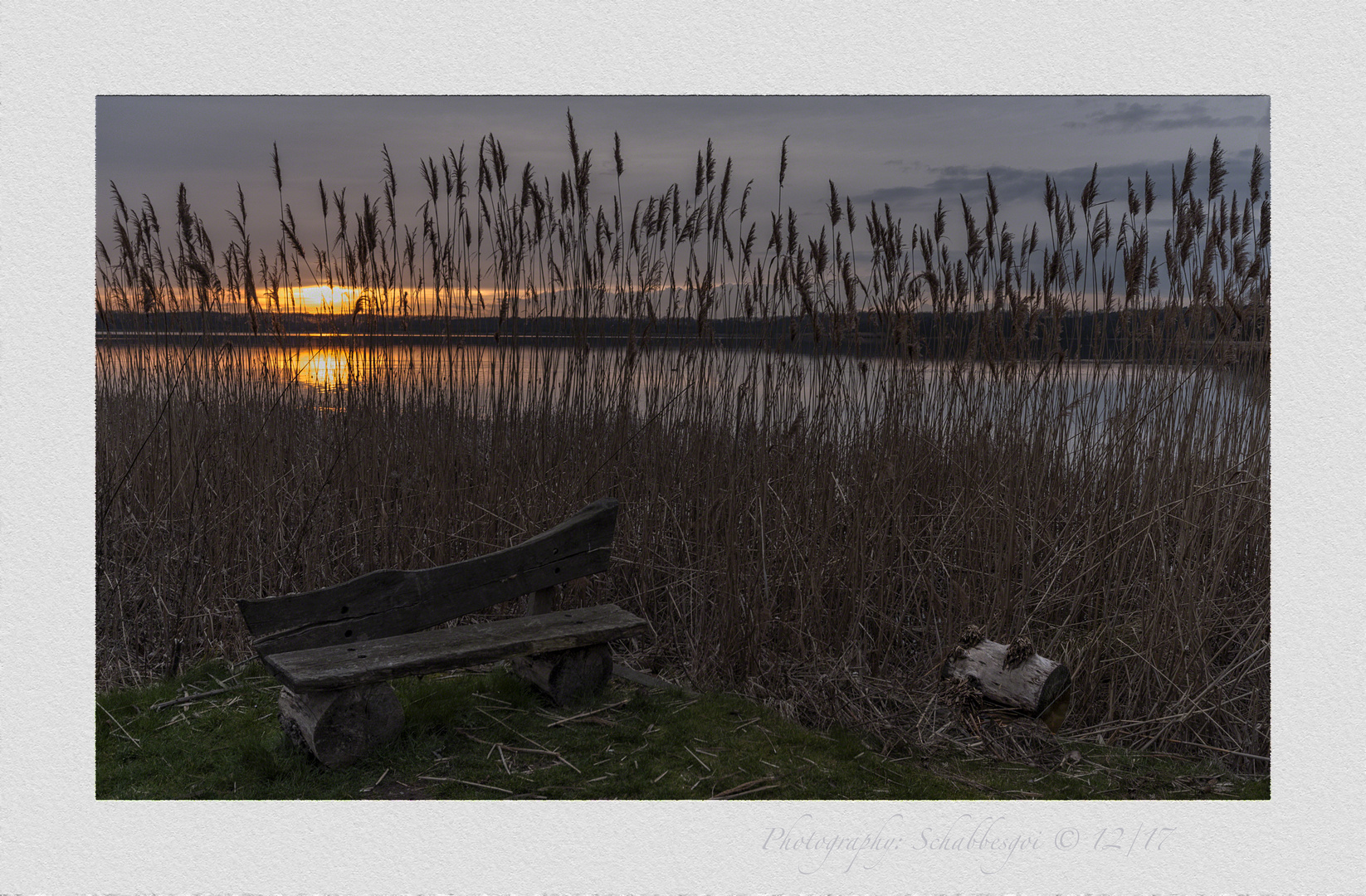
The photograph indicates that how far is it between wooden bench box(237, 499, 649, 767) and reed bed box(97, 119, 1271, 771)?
0.40 metres

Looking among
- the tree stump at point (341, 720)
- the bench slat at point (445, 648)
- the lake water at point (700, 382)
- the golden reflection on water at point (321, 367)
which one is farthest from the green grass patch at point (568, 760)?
the golden reflection on water at point (321, 367)

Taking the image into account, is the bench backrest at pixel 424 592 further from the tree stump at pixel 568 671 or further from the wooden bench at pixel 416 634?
the tree stump at pixel 568 671

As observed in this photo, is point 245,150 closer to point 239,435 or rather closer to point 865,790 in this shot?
point 239,435

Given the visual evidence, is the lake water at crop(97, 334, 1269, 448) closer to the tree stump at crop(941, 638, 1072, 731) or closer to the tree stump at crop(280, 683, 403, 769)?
the tree stump at crop(941, 638, 1072, 731)

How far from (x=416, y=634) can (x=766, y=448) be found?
133 centimetres

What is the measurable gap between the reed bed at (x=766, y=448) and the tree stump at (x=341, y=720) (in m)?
0.91

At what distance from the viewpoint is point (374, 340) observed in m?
3.17

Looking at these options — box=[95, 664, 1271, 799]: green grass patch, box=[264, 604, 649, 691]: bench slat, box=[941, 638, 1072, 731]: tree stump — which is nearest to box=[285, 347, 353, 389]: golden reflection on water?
box=[95, 664, 1271, 799]: green grass patch

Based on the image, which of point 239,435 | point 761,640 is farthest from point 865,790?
point 239,435

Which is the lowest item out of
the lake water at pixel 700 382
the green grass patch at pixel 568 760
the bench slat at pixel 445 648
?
the green grass patch at pixel 568 760

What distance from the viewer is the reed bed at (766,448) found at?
2.57m

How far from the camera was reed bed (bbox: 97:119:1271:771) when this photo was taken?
2568mm

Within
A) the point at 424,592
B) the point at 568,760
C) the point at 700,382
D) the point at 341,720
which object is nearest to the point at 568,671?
the point at 568,760

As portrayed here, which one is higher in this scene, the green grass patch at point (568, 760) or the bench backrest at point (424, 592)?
the bench backrest at point (424, 592)
